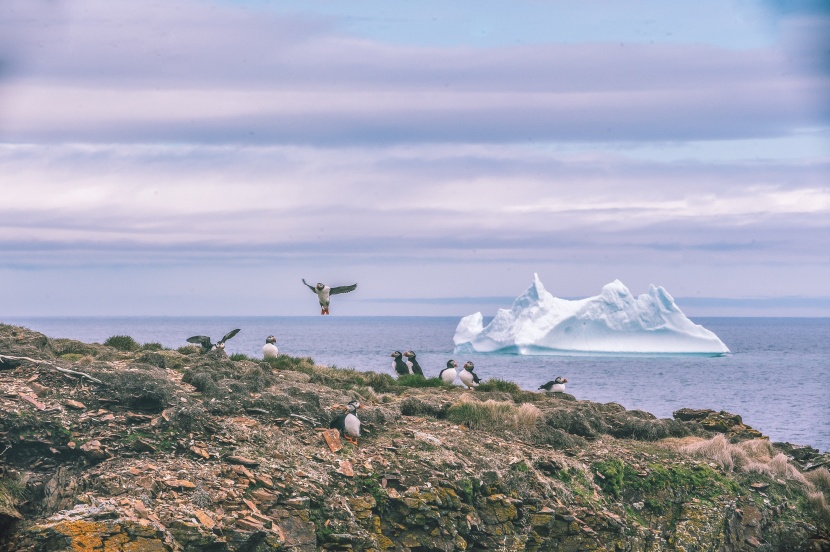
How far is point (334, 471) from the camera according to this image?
18.3 metres

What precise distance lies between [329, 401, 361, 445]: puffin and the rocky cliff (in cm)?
29

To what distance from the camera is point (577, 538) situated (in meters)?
19.0

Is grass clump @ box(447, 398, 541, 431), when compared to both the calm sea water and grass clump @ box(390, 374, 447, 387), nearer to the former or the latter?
grass clump @ box(390, 374, 447, 387)

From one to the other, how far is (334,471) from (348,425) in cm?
193

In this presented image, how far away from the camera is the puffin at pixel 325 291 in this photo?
27578mm

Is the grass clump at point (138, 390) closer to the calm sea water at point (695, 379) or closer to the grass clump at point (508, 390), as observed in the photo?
the grass clump at point (508, 390)

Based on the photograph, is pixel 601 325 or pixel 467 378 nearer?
pixel 467 378

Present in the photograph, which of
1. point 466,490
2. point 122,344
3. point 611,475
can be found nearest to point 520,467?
point 466,490

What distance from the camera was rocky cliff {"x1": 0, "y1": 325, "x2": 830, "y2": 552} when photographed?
15.7m

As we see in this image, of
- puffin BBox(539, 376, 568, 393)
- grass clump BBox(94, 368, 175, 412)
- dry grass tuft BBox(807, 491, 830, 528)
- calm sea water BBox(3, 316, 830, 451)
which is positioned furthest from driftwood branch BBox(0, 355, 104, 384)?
calm sea water BBox(3, 316, 830, 451)

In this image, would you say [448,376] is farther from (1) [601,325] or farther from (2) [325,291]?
(1) [601,325]

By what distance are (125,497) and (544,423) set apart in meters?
11.3

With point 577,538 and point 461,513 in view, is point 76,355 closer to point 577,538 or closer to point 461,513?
point 461,513

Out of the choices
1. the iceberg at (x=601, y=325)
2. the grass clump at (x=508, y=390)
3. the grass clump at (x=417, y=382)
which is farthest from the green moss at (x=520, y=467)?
the iceberg at (x=601, y=325)
